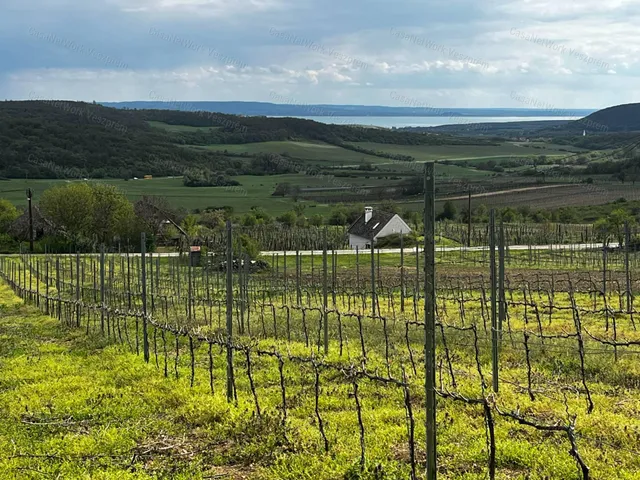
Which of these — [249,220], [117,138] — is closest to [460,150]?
[117,138]

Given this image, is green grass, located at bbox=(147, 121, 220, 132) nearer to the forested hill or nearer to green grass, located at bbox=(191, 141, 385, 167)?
the forested hill

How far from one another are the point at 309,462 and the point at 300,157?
336ft

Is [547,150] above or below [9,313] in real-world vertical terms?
above

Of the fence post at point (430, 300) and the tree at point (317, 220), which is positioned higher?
the fence post at point (430, 300)

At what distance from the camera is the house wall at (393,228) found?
56.9 m

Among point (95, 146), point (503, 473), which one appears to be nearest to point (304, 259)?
point (503, 473)

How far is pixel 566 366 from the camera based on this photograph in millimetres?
12172

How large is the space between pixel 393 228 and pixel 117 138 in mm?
70147

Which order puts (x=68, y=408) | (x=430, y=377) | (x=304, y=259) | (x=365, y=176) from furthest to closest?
(x=365, y=176), (x=304, y=259), (x=68, y=408), (x=430, y=377)

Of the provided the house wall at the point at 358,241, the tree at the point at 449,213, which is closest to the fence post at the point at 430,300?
the house wall at the point at 358,241

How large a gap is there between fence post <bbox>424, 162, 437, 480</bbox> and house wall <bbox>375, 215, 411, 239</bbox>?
50.8m

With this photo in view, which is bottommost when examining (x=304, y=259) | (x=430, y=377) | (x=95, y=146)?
(x=304, y=259)

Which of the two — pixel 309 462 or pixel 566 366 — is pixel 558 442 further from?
pixel 566 366

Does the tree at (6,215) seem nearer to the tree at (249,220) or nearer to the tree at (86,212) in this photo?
the tree at (86,212)
